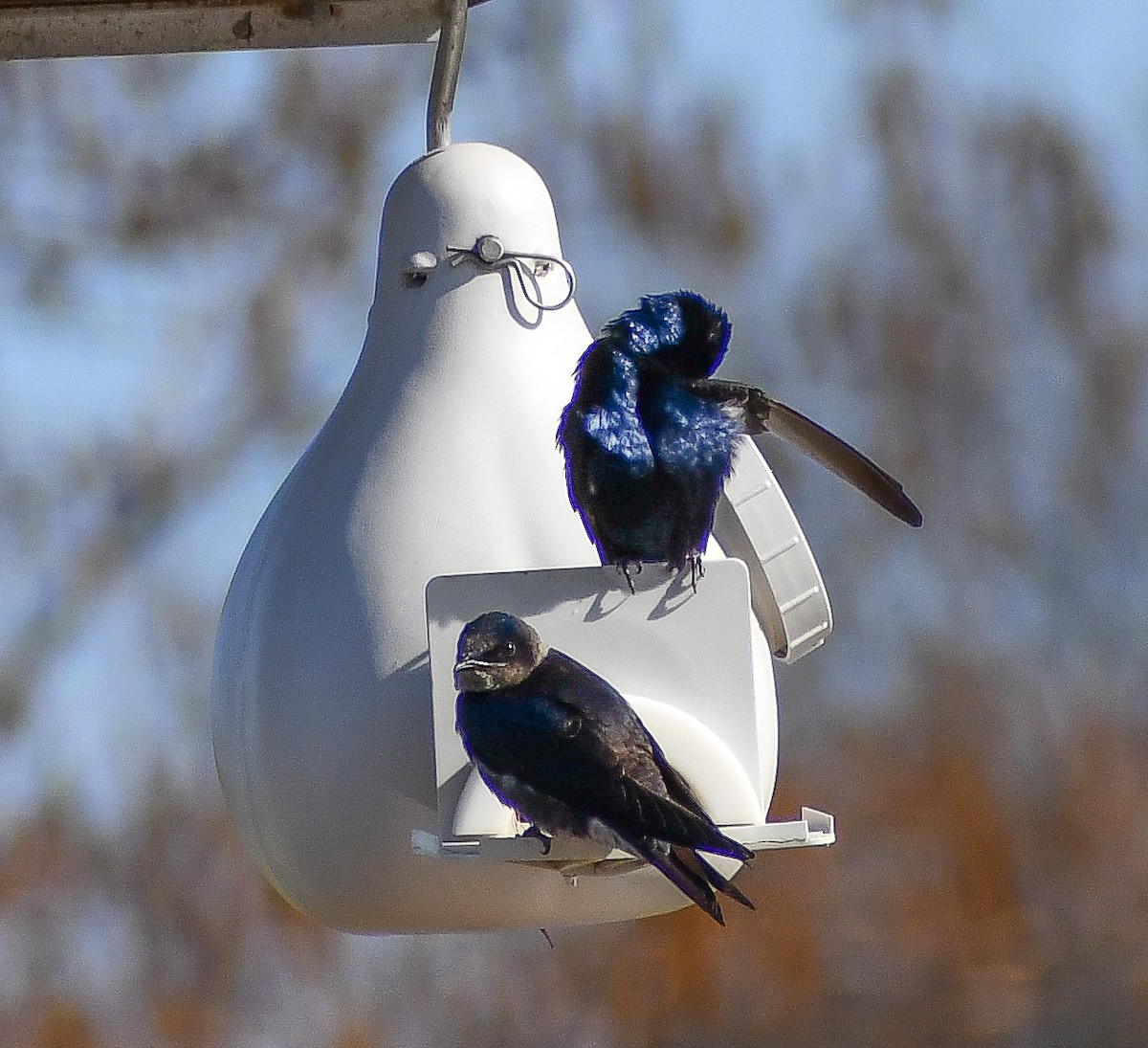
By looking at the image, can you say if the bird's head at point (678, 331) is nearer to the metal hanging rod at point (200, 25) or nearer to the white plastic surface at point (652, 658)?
the white plastic surface at point (652, 658)

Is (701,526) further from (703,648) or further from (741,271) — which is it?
(741,271)

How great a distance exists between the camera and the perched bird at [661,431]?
2275mm

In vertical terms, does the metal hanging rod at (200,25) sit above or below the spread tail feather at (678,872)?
above

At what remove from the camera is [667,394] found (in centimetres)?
236

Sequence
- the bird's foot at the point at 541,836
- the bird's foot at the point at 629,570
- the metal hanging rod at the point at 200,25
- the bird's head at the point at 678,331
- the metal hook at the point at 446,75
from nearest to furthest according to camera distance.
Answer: the bird's foot at the point at 541,836 → the bird's foot at the point at 629,570 → the bird's head at the point at 678,331 → the metal hook at the point at 446,75 → the metal hanging rod at the point at 200,25

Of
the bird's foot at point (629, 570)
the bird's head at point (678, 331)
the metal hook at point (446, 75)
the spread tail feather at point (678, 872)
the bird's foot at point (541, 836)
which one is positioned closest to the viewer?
the spread tail feather at point (678, 872)

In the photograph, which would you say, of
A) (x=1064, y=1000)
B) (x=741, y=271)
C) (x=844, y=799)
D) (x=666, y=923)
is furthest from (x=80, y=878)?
(x=1064, y=1000)

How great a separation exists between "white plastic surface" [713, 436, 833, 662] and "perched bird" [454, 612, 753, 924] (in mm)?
436

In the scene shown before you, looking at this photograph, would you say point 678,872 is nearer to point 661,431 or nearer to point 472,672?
point 472,672

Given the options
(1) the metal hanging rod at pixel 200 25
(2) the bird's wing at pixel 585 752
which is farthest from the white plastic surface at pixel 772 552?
(1) the metal hanging rod at pixel 200 25

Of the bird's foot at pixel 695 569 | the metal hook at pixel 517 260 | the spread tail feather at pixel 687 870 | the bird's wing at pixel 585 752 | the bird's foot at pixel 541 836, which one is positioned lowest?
the spread tail feather at pixel 687 870

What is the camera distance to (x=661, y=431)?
2344 mm

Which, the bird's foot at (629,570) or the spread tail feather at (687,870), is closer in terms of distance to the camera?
the spread tail feather at (687,870)

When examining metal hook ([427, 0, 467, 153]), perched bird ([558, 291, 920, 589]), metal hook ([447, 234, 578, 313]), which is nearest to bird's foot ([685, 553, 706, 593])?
perched bird ([558, 291, 920, 589])
